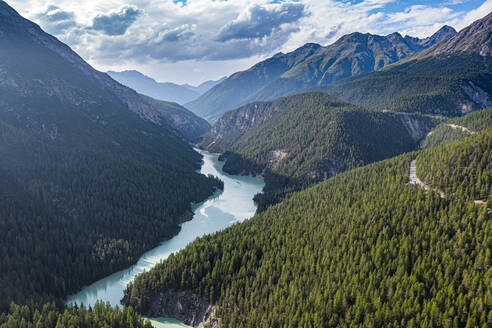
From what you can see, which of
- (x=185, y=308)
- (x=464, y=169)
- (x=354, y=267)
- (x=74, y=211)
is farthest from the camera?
(x=74, y=211)

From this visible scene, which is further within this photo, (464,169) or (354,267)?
(464,169)

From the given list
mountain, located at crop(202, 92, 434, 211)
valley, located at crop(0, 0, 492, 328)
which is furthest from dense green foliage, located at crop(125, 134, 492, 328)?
mountain, located at crop(202, 92, 434, 211)

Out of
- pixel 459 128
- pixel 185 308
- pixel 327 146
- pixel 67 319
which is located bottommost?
pixel 185 308

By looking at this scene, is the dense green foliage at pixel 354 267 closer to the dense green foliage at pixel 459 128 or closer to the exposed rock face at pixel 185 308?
the exposed rock face at pixel 185 308

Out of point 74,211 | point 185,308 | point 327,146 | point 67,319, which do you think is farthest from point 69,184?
point 327,146

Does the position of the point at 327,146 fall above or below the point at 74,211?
below

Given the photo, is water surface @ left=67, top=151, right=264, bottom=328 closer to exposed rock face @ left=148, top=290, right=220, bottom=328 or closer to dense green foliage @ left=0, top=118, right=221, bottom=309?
exposed rock face @ left=148, top=290, right=220, bottom=328

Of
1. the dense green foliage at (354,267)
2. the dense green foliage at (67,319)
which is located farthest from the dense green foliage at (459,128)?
the dense green foliage at (67,319)

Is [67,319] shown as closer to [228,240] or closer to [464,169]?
[228,240]
